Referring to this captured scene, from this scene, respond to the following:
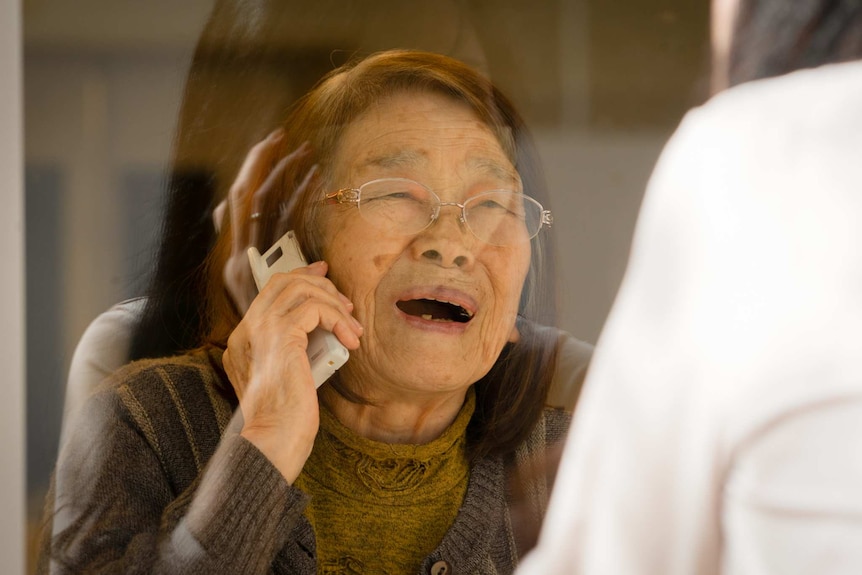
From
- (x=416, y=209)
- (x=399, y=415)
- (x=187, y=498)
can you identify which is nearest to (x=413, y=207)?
(x=416, y=209)

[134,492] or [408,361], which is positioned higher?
[408,361]

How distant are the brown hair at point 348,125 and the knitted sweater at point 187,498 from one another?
7cm

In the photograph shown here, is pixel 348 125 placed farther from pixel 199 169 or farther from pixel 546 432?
pixel 546 432

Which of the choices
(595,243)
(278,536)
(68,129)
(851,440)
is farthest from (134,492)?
(851,440)

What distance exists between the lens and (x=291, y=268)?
98 centimetres

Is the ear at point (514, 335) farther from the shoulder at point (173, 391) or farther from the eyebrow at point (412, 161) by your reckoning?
the shoulder at point (173, 391)

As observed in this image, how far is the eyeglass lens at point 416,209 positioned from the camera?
0.97 m

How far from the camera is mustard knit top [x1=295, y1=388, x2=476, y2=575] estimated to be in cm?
99

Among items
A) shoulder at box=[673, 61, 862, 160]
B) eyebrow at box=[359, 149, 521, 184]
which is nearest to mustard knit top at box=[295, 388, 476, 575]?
eyebrow at box=[359, 149, 521, 184]

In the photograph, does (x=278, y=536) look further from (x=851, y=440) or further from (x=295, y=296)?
(x=851, y=440)

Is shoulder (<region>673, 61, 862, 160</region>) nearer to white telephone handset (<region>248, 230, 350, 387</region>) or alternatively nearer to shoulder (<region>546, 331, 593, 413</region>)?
shoulder (<region>546, 331, 593, 413</region>)

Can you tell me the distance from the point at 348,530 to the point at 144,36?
588mm

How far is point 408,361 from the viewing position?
97 cm

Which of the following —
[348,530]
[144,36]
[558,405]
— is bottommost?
[348,530]
